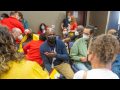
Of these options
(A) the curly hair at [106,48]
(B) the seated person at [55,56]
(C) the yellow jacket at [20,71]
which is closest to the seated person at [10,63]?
(C) the yellow jacket at [20,71]

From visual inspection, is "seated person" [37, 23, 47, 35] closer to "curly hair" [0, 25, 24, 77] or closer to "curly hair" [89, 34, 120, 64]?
"curly hair" [0, 25, 24, 77]

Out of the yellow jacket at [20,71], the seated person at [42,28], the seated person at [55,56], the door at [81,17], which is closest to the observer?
the yellow jacket at [20,71]

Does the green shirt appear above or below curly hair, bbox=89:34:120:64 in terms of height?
below

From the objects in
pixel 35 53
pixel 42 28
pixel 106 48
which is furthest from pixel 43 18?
pixel 106 48

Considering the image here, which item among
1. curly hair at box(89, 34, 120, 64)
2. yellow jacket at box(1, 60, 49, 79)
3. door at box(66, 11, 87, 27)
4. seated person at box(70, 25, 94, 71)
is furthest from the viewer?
door at box(66, 11, 87, 27)

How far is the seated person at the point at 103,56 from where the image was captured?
701mm

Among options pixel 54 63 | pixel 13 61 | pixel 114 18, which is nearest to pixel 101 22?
pixel 114 18

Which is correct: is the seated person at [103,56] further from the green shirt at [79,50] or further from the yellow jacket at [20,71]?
the green shirt at [79,50]

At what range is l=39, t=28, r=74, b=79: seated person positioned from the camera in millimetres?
1753

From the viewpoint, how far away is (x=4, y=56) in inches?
30.9

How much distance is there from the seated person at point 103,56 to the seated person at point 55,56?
100 centimetres

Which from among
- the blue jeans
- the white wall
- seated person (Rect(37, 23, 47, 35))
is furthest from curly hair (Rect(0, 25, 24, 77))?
the white wall

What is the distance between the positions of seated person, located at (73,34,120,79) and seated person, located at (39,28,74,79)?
100 centimetres

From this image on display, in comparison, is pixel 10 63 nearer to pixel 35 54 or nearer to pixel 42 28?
pixel 35 54
